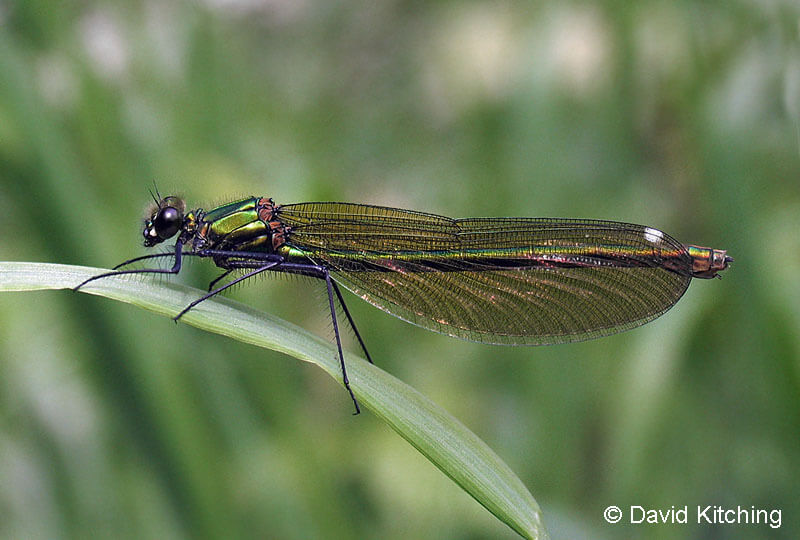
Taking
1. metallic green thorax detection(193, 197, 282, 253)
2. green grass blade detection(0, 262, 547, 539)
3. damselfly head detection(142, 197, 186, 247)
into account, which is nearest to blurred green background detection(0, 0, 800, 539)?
damselfly head detection(142, 197, 186, 247)

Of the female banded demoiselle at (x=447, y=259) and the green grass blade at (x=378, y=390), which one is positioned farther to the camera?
the female banded demoiselle at (x=447, y=259)

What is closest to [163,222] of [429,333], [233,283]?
[233,283]

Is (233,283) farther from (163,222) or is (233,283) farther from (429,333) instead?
(429,333)

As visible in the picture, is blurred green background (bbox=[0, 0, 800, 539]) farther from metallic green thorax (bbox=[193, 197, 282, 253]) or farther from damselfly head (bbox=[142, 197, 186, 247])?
metallic green thorax (bbox=[193, 197, 282, 253])

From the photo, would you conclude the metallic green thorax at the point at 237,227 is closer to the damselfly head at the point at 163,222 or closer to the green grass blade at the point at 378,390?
the damselfly head at the point at 163,222

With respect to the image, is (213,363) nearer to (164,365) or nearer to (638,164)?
(164,365)

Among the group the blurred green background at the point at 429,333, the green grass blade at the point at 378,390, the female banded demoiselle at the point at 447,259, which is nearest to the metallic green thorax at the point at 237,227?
the female banded demoiselle at the point at 447,259

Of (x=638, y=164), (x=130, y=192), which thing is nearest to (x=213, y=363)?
(x=130, y=192)
